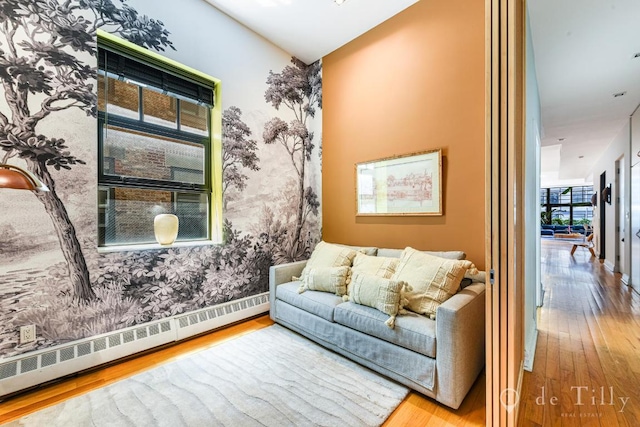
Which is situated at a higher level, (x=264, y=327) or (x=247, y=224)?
(x=247, y=224)

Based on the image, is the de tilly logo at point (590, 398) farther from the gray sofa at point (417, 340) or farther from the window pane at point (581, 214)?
the window pane at point (581, 214)

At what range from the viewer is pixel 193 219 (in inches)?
113

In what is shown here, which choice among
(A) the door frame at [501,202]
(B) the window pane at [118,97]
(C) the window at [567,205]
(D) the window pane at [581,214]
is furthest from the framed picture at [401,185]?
(D) the window pane at [581,214]

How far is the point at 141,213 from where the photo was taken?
2520 mm

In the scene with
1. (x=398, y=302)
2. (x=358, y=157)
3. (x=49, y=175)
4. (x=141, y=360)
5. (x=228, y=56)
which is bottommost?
(x=141, y=360)

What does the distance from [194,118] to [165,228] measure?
4.06ft

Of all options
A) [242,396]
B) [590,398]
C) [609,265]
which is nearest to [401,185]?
[590,398]

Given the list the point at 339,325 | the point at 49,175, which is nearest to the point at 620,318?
the point at 339,325

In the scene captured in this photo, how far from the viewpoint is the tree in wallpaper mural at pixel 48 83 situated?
1.85 m

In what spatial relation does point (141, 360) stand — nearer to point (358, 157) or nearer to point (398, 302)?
point (398, 302)

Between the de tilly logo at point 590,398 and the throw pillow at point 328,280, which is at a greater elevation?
the throw pillow at point 328,280

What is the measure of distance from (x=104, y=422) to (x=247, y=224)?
1988 millimetres

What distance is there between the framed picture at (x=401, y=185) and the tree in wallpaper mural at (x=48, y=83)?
8.71 feet

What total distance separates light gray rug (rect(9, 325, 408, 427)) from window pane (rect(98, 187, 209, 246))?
1.17m
